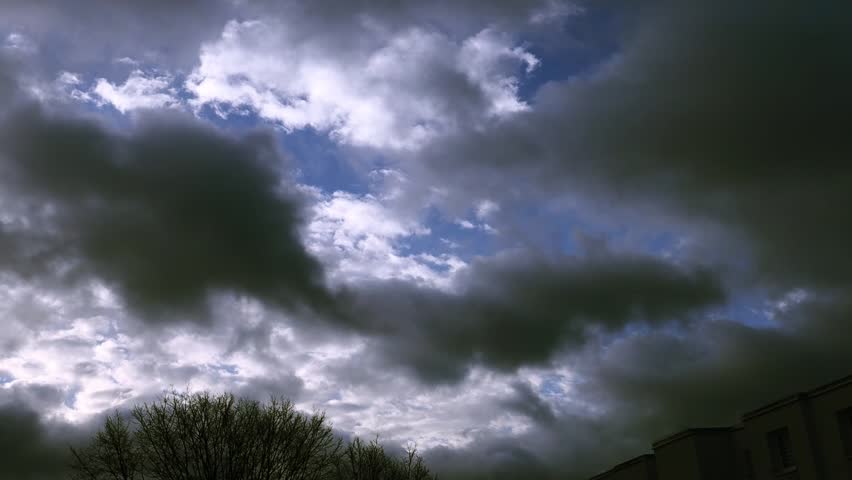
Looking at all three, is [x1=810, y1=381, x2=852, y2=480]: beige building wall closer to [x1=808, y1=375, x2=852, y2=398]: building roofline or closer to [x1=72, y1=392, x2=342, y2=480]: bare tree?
[x1=808, y1=375, x2=852, y2=398]: building roofline

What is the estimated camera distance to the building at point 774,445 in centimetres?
3388

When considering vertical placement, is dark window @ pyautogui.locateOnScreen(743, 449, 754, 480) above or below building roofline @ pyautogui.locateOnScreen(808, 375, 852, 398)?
below

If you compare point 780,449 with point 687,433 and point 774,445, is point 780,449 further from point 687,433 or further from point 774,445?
point 687,433

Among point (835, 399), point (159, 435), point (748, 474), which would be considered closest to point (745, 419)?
point (748, 474)

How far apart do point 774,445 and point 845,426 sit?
523cm

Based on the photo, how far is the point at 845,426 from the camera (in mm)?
33750

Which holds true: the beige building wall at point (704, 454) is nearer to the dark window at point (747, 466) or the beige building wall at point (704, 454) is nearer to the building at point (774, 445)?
the building at point (774, 445)

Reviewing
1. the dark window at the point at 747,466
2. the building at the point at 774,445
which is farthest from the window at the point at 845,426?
the dark window at the point at 747,466

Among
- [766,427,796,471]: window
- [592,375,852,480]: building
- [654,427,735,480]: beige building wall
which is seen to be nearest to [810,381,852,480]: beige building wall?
[592,375,852,480]: building

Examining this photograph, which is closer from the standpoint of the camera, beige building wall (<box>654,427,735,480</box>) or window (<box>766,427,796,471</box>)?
window (<box>766,427,796,471</box>)

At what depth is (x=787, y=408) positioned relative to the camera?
3691 cm

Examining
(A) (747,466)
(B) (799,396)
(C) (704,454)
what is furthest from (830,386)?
(C) (704,454)

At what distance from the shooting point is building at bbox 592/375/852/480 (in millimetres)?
33875

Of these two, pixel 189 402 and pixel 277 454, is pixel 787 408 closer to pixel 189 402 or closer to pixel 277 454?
pixel 277 454
